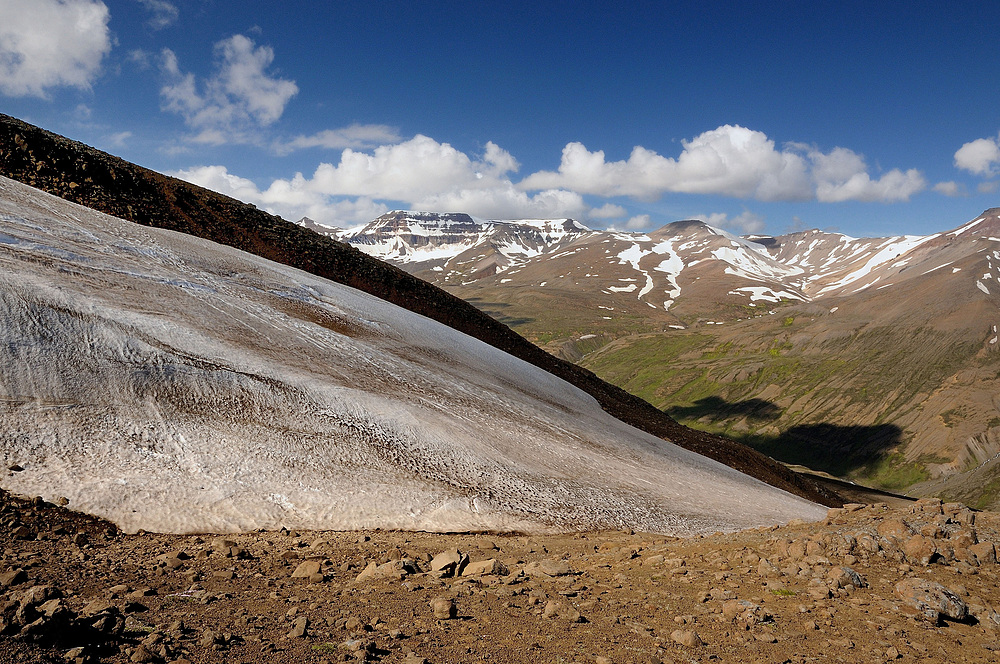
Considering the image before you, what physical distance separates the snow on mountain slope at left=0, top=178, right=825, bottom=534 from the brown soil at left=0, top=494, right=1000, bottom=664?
1.85 meters

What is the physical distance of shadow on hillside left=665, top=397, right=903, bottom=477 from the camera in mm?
135125

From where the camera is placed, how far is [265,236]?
149ft

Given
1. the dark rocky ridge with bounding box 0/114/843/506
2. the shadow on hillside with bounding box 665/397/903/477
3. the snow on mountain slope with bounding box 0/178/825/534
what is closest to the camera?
the snow on mountain slope with bounding box 0/178/825/534

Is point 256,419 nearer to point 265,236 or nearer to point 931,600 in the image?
point 931,600

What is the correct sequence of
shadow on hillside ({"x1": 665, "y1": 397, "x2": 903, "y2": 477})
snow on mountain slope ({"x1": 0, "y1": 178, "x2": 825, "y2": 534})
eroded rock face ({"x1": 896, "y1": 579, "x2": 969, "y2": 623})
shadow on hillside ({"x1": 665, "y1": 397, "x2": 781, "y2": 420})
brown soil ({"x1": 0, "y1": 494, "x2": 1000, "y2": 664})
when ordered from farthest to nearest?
1. shadow on hillside ({"x1": 665, "y1": 397, "x2": 781, "y2": 420})
2. shadow on hillside ({"x1": 665, "y1": 397, "x2": 903, "y2": 477})
3. snow on mountain slope ({"x1": 0, "y1": 178, "x2": 825, "y2": 534})
4. eroded rock face ({"x1": 896, "y1": 579, "x2": 969, "y2": 623})
5. brown soil ({"x1": 0, "y1": 494, "x2": 1000, "y2": 664})

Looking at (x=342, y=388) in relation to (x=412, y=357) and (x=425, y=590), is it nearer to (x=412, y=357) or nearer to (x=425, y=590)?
(x=412, y=357)

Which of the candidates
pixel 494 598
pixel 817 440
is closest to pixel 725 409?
pixel 817 440

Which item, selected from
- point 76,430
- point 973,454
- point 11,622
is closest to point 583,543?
point 11,622

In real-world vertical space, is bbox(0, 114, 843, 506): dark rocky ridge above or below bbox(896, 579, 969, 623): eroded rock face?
above

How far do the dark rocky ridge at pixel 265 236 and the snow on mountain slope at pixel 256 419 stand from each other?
1066 centimetres

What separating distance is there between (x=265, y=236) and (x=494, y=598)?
43.0 metres

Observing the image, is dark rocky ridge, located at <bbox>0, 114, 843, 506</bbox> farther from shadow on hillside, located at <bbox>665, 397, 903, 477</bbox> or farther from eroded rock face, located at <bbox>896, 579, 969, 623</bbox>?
shadow on hillside, located at <bbox>665, 397, 903, 477</bbox>

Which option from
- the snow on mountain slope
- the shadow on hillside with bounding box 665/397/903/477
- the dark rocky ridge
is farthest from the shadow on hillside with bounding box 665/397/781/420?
the snow on mountain slope

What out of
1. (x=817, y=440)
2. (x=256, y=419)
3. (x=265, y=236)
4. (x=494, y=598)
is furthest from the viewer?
(x=817, y=440)
